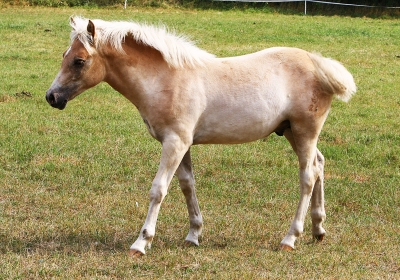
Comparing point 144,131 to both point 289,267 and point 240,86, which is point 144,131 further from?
point 289,267

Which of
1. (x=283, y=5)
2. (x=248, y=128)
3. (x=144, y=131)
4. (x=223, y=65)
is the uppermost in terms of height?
(x=223, y=65)

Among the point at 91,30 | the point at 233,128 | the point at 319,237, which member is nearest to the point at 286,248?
the point at 319,237

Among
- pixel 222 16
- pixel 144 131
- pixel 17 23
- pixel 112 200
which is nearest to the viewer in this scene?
pixel 112 200

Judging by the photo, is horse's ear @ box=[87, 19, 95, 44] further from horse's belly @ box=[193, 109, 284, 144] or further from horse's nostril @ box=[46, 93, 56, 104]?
horse's belly @ box=[193, 109, 284, 144]

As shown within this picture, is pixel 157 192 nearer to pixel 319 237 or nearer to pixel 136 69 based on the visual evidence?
pixel 136 69

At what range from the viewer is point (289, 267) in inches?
214

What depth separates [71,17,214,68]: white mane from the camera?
5.68 meters

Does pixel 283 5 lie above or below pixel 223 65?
below

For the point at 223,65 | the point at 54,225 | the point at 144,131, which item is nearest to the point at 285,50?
the point at 223,65

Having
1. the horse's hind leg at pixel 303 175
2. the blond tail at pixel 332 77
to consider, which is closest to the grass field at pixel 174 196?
the horse's hind leg at pixel 303 175

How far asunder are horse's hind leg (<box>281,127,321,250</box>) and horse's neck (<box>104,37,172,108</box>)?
1360 mm

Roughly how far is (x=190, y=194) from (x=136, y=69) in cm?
129

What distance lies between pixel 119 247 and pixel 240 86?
1.83 metres

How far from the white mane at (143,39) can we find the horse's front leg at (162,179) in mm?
729
